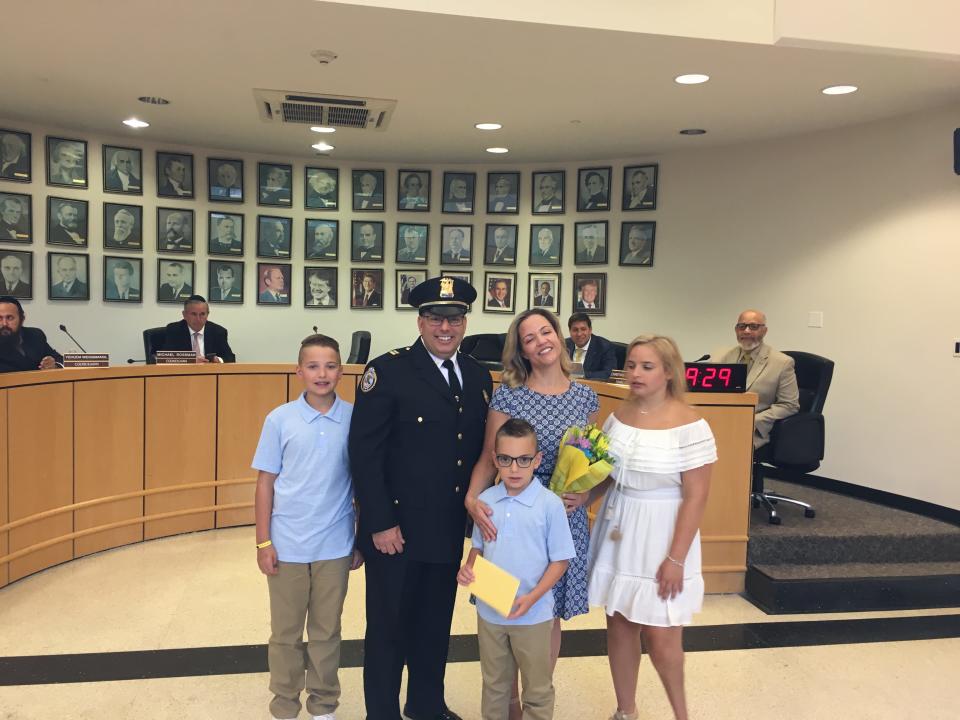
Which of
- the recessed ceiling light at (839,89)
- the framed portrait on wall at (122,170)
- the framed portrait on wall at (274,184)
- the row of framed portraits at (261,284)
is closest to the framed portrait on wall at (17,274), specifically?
the row of framed portraits at (261,284)

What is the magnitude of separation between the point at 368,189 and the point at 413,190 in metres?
0.48

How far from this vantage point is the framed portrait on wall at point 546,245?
26.9 feet

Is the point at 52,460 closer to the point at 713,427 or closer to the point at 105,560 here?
the point at 105,560

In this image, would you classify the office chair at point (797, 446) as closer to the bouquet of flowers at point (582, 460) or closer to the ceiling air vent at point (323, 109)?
the bouquet of flowers at point (582, 460)

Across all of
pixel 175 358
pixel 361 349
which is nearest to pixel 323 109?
pixel 361 349

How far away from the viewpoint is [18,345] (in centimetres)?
496

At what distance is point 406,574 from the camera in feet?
8.57

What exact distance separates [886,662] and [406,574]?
2.47m

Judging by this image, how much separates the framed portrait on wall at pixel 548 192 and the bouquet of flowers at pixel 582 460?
597 cm

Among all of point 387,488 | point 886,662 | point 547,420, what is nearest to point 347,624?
point 387,488

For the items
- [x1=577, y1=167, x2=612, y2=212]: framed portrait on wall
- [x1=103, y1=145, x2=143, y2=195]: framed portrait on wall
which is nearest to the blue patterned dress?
[x1=577, y1=167, x2=612, y2=212]: framed portrait on wall

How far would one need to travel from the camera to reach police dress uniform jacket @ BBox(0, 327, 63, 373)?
435cm

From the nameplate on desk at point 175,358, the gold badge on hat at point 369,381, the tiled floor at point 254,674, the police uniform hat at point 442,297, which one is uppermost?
the police uniform hat at point 442,297

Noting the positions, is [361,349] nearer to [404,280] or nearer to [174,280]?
[404,280]
